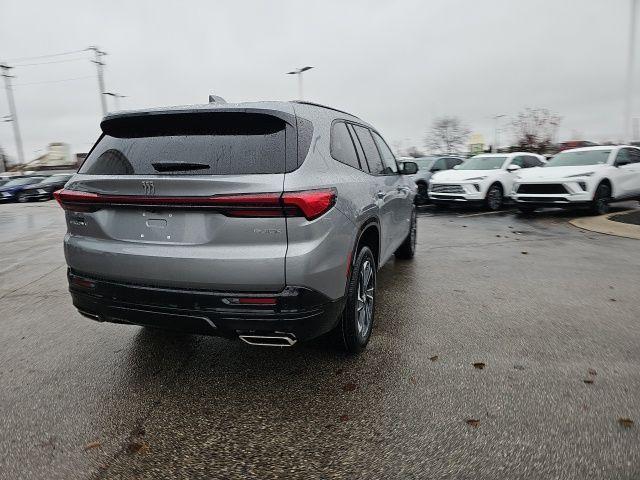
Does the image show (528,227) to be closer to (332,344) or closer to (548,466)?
(332,344)

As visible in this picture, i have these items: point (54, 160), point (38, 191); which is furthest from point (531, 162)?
point (54, 160)

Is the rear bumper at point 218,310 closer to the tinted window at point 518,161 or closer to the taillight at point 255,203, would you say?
the taillight at point 255,203

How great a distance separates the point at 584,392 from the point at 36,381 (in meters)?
3.58

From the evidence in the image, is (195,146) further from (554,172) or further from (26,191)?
(26,191)

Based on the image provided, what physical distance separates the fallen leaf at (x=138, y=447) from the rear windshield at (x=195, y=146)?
1473 millimetres

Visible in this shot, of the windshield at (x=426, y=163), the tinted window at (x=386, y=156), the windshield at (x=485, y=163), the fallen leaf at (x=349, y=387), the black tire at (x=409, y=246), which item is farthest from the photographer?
the windshield at (x=426, y=163)

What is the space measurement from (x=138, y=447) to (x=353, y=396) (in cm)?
125

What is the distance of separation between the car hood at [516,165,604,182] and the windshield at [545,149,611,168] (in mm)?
385

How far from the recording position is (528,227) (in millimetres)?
10047

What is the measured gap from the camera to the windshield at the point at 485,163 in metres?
13.6

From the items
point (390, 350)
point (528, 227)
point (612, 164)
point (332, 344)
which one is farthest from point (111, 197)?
point (612, 164)

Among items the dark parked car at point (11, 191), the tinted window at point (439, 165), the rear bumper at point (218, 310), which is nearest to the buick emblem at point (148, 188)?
the rear bumper at point (218, 310)

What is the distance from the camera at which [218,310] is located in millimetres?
2691

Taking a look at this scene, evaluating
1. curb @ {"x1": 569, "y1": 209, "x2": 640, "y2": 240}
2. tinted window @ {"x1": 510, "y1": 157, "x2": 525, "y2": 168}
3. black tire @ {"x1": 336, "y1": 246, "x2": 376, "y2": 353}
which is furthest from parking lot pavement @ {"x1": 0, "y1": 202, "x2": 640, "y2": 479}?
tinted window @ {"x1": 510, "y1": 157, "x2": 525, "y2": 168}
